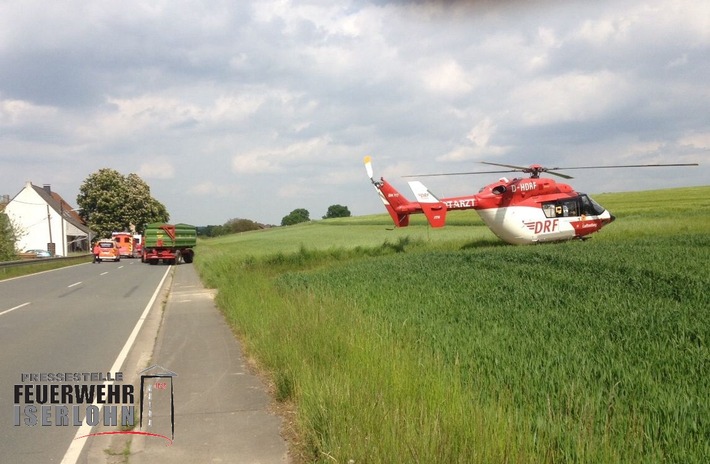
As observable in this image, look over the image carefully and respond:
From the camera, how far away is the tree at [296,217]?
524 ft

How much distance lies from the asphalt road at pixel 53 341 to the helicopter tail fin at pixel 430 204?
1168 cm

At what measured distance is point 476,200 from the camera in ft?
83.2

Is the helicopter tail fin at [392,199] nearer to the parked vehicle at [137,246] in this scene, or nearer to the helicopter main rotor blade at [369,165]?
the helicopter main rotor blade at [369,165]

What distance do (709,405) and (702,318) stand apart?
3.69m

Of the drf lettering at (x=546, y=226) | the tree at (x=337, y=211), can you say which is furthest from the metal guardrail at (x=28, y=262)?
the tree at (x=337, y=211)

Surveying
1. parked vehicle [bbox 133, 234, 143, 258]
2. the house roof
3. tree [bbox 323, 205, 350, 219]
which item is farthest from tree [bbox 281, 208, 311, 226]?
parked vehicle [bbox 133, 234, 143, 258]

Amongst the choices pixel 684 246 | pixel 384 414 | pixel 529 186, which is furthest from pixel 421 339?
pixel 529 186

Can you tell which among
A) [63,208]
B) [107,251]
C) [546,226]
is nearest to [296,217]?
[63,208]

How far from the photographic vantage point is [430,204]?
25781 millimetres

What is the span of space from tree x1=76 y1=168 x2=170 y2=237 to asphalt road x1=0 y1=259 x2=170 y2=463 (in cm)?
5894

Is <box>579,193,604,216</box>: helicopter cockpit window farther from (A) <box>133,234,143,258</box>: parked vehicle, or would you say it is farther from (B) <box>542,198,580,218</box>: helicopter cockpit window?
(A) <box>133,234,143,258</box>: parked vehicle

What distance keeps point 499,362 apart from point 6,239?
43801mm

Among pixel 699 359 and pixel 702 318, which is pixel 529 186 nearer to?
pixel 702 318

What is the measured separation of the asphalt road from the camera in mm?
5488
